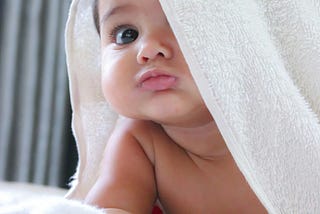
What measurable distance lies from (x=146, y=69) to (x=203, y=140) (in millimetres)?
156

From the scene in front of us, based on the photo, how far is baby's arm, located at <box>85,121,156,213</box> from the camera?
0.78m

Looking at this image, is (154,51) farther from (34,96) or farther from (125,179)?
(34,96)

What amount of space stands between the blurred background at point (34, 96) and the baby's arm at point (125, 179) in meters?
1.14

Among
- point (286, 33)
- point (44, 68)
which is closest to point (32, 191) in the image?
point (44, 68)

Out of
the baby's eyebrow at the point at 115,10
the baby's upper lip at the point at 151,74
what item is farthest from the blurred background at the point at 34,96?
the baby's upper lip at the point at 151,74

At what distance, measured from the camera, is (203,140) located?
2.75 feet

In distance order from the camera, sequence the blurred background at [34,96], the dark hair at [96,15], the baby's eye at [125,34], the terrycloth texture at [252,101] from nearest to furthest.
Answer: the terrycloth texture at [252,101], the baby's eye at [125,34], the dark hair at [96,15], the blurred background at [34,96]

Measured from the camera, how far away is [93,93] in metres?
0.97

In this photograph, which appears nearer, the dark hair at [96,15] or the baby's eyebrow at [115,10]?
the baby's eyebrow at [115,10]

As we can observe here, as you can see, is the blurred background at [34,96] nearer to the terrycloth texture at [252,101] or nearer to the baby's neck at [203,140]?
the baby's neck at [203,140]

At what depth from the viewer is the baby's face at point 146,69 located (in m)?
0.73

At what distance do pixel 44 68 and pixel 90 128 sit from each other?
106 cm

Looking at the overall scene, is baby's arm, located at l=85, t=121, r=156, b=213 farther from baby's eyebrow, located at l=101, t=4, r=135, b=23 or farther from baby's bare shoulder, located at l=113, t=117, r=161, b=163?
baby's eyebrow, located at l=101, t=4, r=135, b=23

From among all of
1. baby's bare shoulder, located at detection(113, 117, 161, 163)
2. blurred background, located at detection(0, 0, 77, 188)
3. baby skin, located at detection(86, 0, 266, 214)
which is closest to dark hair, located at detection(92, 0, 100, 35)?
baby skin, located at detection(86, 0, 266, 214)
